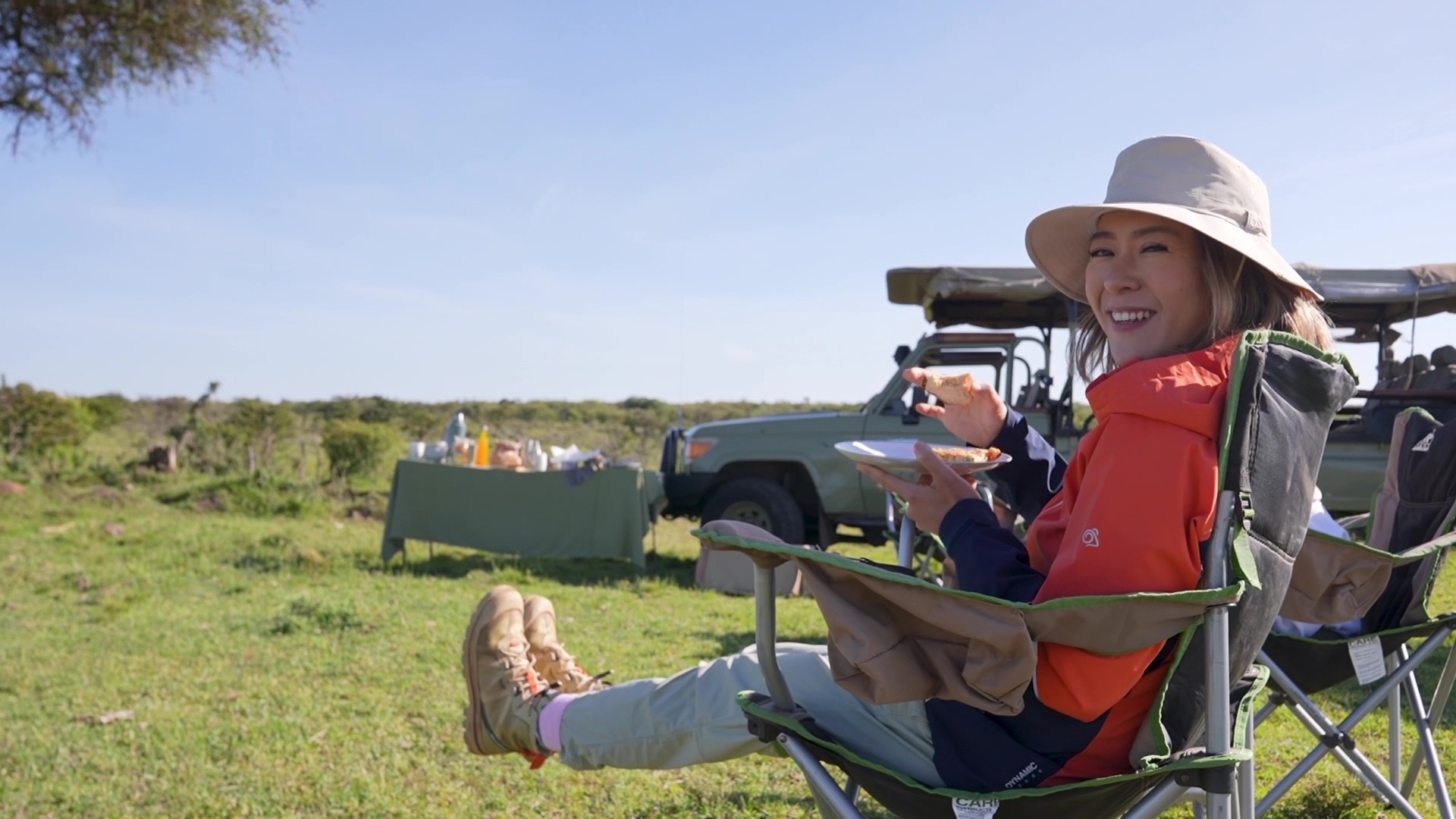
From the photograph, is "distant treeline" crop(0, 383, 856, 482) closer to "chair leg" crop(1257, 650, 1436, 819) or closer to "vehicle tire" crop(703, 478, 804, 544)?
"vehicle tire" crop(703, 478, 804, 544)

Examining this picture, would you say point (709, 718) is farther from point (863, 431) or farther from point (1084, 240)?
point (863, 431)

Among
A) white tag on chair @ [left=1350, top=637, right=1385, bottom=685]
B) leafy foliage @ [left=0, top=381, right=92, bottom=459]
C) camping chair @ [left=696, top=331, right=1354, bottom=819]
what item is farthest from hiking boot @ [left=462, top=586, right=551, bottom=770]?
leafy foliage @ [left=0, top=381, right=92, bottom=459]

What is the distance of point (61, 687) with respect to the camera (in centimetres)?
449

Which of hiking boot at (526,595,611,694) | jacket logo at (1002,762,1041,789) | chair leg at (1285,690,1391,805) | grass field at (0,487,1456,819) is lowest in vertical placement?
grass field at (0,487,1456,819)

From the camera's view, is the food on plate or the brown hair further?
the food on plate

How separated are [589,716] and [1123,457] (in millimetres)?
1274

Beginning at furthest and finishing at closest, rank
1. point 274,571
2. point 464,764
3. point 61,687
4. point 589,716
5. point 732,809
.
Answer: point 274,571 → point 61,687 → point 464,764 → point 732,809 → point 589,716

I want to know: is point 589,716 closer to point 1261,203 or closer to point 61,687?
point 1261,203

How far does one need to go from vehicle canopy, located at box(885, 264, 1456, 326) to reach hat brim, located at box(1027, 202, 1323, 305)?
549 cm

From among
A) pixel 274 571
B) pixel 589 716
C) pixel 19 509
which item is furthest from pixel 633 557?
pixel 19 509

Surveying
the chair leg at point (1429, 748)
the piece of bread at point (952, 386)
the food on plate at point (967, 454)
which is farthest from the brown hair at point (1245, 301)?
the chair leg at point (1429, 748)

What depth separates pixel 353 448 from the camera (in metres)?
14.0

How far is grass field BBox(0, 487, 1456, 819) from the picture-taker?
3.10 meters

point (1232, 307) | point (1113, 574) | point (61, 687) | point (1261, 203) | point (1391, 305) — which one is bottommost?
point (61, 687)
